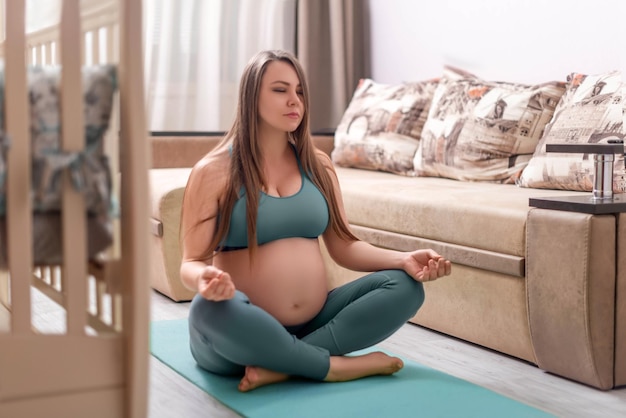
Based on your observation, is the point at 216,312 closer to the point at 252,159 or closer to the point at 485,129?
the point at 252,159

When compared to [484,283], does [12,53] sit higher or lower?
higher

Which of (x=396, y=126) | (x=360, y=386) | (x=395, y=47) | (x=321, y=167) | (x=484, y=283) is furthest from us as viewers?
(x=395, y=47)

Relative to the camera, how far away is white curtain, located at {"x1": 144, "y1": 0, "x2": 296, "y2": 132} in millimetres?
4340

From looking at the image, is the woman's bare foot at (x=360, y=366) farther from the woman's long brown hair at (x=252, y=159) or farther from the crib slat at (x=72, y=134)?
the crib slat at (x=72, y=134)

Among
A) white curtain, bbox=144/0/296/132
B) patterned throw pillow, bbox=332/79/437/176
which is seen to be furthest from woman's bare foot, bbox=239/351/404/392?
white curtain, bbox=144/0/296/132

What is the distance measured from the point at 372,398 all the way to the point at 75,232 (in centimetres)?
92

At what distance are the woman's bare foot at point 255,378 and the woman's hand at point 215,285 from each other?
28 centimetres

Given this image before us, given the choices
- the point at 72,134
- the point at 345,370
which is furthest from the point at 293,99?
the point at 72,134

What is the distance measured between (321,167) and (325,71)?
94.9 inches

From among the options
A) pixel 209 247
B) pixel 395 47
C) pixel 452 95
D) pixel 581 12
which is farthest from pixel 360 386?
pixel 395 47

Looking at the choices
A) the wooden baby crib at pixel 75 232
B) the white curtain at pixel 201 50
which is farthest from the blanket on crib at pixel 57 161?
the white curtain at pixel 201 50

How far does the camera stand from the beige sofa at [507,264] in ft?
6.82

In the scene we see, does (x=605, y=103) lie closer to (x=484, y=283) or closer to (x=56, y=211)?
(x=484, y=283)

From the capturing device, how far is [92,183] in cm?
126
